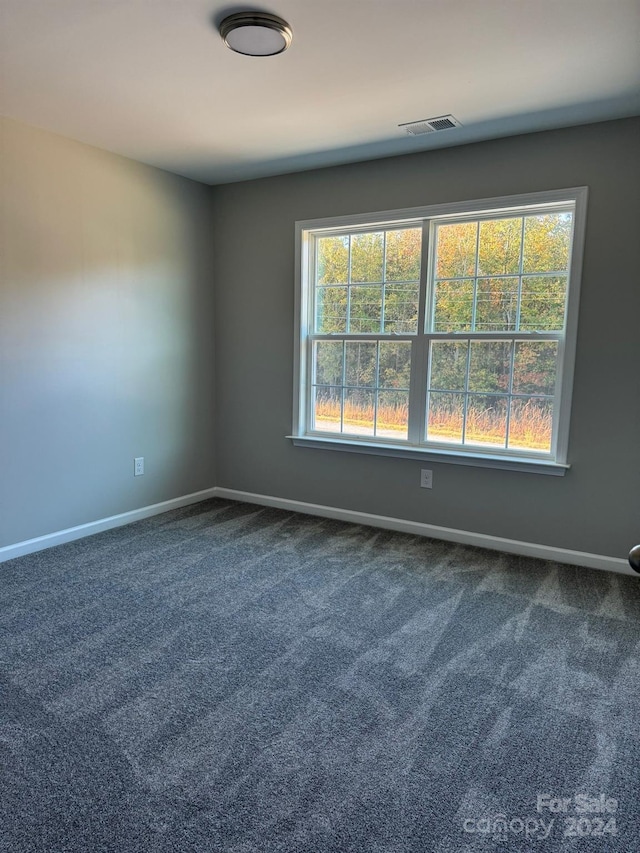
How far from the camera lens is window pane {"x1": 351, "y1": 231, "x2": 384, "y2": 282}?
12.2 ft

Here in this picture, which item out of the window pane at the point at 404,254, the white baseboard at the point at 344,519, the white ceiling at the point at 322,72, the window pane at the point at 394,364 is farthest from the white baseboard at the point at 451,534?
the white ceiling at the point at 322,72

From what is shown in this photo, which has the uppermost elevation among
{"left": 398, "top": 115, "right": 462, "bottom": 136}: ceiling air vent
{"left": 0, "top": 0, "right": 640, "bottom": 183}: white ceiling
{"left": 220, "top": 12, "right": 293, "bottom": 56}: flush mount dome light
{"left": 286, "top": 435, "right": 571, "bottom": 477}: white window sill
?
{"left": 398, "top": 115, "right": 462, "bottom": 136}: ceiling air vent

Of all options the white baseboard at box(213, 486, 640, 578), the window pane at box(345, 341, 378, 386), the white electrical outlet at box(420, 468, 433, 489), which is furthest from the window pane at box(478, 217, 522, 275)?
the white baseboard at box(213, 486, 640, 578)

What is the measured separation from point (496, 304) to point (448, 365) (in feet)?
1.57

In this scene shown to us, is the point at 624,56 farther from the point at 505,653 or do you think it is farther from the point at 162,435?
the point at 162,435

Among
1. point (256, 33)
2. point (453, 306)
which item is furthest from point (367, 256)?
point (256, 33)

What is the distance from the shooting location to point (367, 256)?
12.4 feet

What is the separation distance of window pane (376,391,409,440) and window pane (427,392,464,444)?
6.7 inches

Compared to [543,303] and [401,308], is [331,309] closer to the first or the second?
[401,308]

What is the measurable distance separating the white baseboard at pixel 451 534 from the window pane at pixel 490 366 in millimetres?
962

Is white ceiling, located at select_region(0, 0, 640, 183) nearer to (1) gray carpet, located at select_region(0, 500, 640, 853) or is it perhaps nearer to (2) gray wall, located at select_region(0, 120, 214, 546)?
(2) gray wall, located at select_region(0, 120, 214, 546)

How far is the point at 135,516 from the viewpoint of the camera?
3918mm

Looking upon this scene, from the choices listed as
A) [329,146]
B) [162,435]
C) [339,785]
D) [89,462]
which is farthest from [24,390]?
[339,785]

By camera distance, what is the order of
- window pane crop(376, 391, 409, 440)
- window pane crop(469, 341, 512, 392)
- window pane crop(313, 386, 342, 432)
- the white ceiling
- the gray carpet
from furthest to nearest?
window pane crop(313, 386, 342, 432) → window pane crop(376, 391, 409, 440) → window pane crop(469, 341, 512, 392) → the white ceiling → the gray carpet
